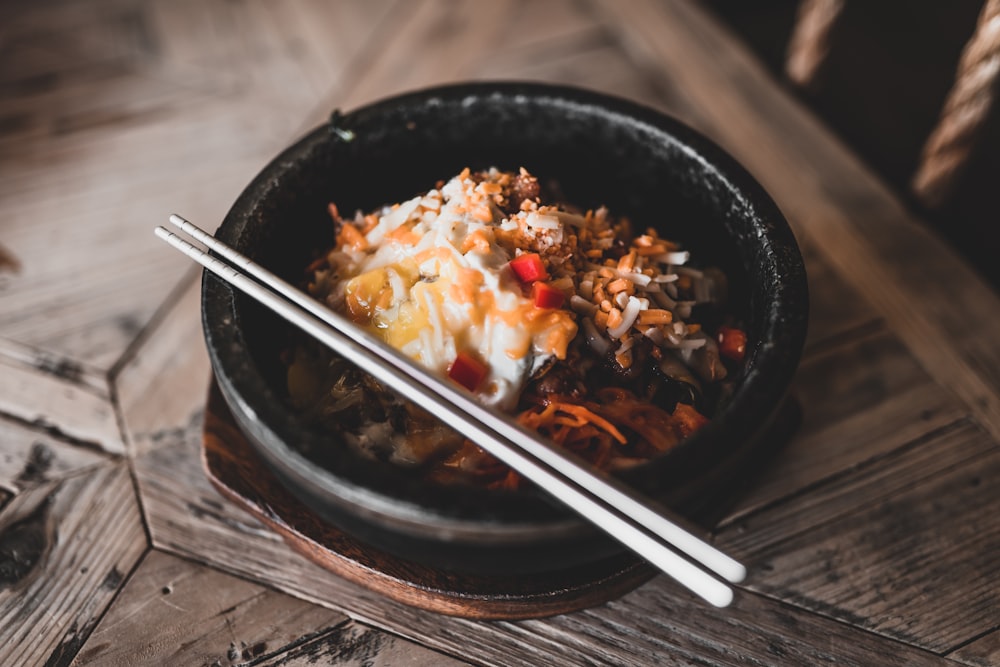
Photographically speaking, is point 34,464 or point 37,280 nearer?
point 34,464

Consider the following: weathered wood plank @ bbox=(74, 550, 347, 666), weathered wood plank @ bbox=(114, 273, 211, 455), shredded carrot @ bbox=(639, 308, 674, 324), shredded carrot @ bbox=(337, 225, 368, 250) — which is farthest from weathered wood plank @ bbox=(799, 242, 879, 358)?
weathered wood plank @ bbox=(114, 273, 211, 455)

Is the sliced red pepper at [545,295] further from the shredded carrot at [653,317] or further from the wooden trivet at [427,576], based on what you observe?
the wooden trivet at [427,576]

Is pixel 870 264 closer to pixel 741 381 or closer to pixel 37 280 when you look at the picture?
pixel 741 381

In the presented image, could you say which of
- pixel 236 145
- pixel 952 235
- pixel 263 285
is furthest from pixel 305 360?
pixel 952 235

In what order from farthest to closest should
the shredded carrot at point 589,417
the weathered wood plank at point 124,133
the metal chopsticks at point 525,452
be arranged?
1. the weathered wood plank at point 124,133
2. the shredded carrot at point 589,417
3. the metal chopsticks at point 525,452

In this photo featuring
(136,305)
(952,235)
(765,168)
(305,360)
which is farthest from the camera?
(952,235)

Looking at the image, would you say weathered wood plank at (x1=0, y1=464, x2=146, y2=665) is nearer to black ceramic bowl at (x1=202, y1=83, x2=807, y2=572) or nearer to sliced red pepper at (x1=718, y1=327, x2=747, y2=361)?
black ceramic bowl at (x1=202, y1=83, x2=807, y2=572)

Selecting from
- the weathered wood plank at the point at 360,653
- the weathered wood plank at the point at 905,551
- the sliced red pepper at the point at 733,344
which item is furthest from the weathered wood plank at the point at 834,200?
the weathered wood plank at the point at 360,653

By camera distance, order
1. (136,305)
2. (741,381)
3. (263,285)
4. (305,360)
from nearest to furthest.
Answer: (741,381), (263,285), (305,360), (136,305)
